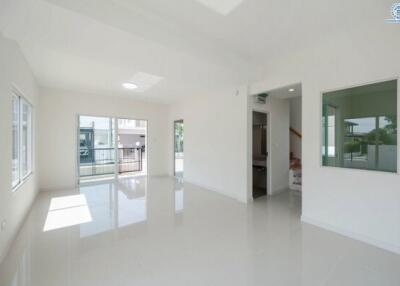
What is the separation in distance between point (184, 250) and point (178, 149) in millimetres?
4701

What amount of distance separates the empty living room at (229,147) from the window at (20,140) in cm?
4

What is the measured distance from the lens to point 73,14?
6.10ft

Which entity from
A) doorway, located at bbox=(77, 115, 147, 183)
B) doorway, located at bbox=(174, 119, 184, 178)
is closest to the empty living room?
doorway, located at bbox=(77, 115, 147, 183)

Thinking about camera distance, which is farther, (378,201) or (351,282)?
(378,201)

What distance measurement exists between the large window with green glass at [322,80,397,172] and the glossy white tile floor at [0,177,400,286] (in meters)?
1.10

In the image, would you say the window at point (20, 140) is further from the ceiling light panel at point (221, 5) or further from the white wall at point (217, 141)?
the white wall at point (217, 141)

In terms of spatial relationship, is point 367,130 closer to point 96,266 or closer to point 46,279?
point 96,266

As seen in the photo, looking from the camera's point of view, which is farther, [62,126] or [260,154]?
[260,154]

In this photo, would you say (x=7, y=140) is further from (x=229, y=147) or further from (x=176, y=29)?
(x=229, y=147)

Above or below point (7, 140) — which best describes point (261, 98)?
above

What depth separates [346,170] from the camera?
8.84ft

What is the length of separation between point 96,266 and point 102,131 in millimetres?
4741

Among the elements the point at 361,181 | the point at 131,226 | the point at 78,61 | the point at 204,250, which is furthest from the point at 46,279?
the point at 361,181

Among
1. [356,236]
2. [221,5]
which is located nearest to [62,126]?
[221,5]
